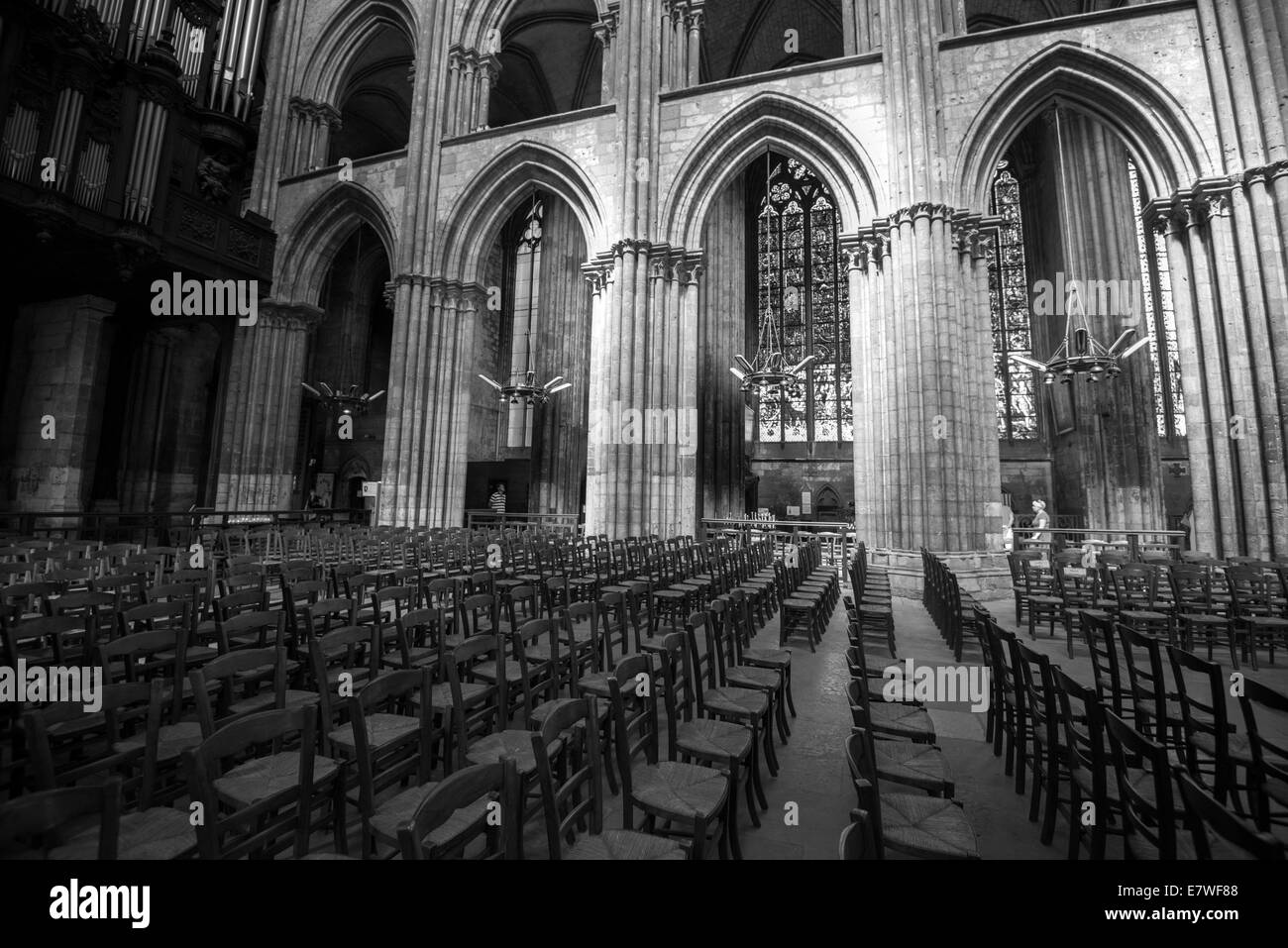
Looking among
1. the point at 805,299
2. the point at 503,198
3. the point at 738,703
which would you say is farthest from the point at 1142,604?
the point at 805,299

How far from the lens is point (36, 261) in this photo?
1126 centimetres

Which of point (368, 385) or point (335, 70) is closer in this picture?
point (335, 70)

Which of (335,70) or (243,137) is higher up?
(335,70)

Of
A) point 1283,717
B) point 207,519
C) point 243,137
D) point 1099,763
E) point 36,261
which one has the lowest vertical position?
point 1283,717

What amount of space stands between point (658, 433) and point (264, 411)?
11739 mm

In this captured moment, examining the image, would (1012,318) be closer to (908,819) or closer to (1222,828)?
(908,819)

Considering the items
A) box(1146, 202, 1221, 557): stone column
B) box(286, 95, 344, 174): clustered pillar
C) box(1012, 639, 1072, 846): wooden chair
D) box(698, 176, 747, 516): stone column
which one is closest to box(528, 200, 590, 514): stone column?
box(698, 176, 747, 516): stone column

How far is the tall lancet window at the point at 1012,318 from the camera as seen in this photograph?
1955cm

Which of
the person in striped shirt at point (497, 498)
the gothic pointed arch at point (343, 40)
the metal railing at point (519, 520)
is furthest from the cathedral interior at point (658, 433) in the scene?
the metal railing at point (519, 520)

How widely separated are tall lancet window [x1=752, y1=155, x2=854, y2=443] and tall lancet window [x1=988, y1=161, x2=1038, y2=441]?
5025mm
